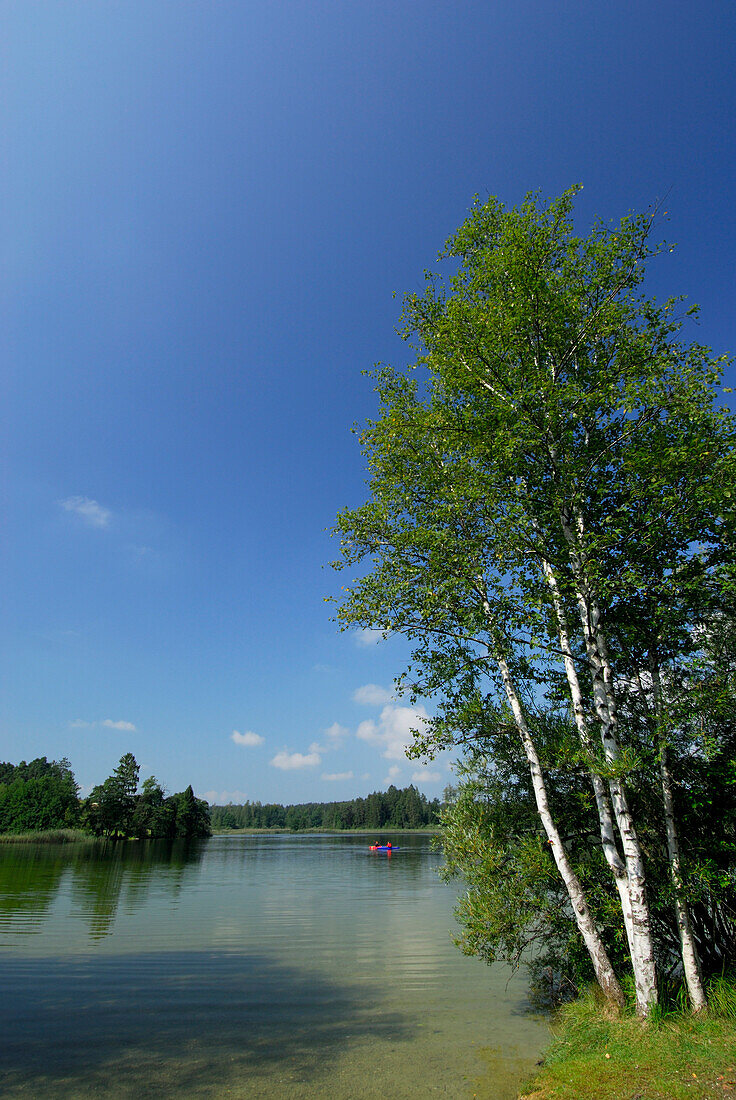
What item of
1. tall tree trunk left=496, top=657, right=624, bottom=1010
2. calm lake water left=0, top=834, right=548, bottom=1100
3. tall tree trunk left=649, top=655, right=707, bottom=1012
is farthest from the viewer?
tall tree trunk left=496, top=657, right=624, bottom=1010

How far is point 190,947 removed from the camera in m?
24.3

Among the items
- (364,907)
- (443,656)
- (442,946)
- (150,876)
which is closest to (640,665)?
(443,656)

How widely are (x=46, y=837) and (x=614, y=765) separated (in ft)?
379

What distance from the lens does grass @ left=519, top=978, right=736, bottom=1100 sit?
8.09m

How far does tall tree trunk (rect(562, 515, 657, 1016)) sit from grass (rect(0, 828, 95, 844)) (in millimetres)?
108947

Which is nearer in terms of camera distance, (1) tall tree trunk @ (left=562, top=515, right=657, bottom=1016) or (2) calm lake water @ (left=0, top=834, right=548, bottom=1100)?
(1) tall tree trunk @ (left=562, top=515, right=657, bottom=1016)

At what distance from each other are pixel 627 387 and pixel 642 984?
38.9ft

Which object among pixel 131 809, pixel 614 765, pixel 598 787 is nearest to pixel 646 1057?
pixel 598 787

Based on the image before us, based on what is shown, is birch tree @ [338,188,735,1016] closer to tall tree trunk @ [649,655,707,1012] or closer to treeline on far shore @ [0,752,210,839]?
tall tree trunk @ [649,655,707,1012]

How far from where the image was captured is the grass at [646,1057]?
8086 millimetres

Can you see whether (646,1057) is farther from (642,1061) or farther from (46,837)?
(46,837)

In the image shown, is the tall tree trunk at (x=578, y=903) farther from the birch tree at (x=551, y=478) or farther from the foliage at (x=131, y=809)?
the foliage at (x=131, y=809)

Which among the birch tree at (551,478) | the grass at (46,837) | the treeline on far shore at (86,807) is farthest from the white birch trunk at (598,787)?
the treeline on far shore at (86,807)

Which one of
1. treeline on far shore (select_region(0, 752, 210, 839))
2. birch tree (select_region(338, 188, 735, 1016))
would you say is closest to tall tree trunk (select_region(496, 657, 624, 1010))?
birch tree (select_region(338, 188, 735, 1016))
